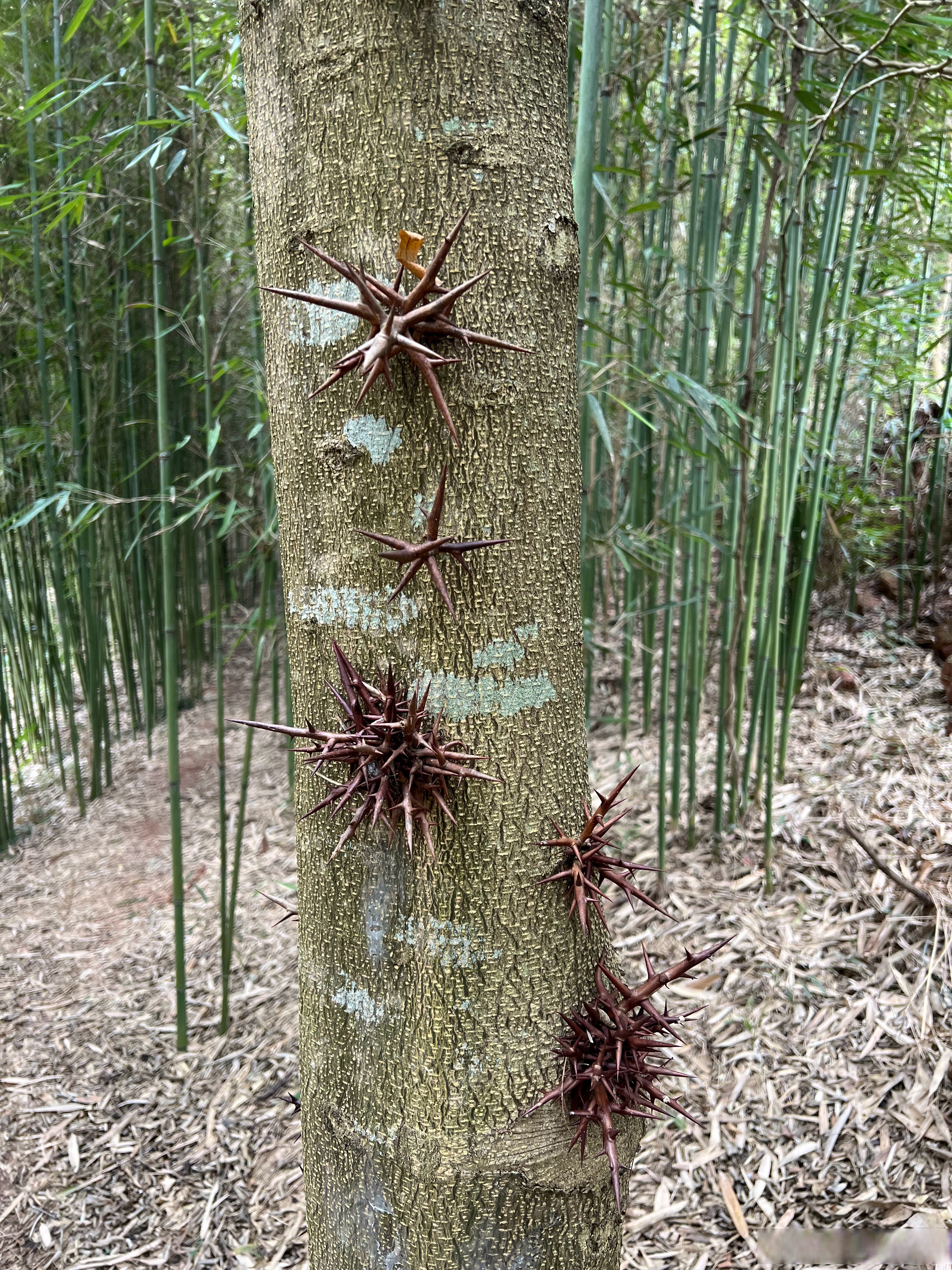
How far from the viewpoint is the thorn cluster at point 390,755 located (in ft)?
1.71

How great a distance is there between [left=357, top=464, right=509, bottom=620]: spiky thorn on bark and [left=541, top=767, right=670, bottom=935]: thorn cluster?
0.66 ft

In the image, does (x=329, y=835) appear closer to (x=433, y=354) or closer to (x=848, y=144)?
(x=433, y=354)

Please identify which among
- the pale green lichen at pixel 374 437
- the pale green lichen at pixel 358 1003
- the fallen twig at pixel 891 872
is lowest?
the fallen twig at pixel 891 872

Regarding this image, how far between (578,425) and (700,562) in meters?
1.74

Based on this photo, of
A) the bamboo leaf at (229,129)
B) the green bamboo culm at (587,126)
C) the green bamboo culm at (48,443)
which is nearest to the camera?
the green bamboo culm at (587,126)

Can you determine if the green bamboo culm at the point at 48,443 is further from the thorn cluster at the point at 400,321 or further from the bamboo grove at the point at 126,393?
the thorn cluster at the point at 400,321

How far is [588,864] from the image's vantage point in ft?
2.00

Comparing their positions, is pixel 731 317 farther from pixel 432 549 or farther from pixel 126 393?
pixel 126 393

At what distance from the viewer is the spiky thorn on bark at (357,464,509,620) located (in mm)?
494

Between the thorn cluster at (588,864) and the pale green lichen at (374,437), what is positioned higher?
the pale green lichen at (374,437)

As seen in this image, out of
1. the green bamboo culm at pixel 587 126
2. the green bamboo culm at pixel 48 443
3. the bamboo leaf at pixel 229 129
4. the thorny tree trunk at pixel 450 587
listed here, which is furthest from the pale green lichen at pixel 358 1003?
the green bamboo culm at pixel 48 443


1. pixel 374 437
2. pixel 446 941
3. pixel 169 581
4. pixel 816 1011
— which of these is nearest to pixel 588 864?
pixel 446 941

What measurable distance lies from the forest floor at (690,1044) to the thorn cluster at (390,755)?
1045 mm

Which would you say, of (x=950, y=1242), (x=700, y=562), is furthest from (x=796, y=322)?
(x=950, y=1242)
